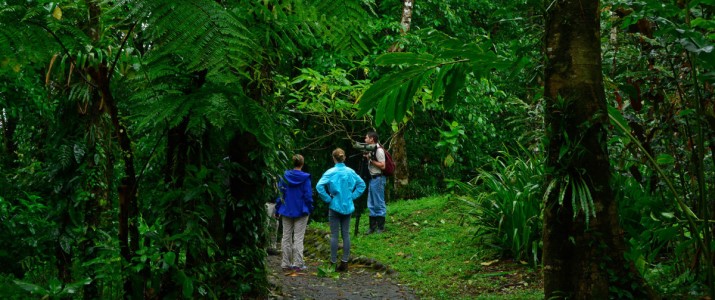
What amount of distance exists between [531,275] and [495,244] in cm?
124

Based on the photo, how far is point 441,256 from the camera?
32.1 feet

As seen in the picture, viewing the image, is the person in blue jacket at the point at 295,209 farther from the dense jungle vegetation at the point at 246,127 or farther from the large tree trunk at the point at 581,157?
the large tree trunk at the point at 581,157

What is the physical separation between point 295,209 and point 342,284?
134 cm

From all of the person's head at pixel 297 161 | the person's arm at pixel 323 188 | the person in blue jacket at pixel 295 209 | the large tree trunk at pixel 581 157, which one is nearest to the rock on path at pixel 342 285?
the person in blue jacket at pixel 295 209

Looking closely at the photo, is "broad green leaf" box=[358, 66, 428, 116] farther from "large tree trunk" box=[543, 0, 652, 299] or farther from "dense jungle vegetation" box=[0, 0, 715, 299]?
"large tree trunk" box=[543, 0, 652, 299]

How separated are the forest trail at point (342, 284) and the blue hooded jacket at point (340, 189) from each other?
102cm

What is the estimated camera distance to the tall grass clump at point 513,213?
8.05 metres

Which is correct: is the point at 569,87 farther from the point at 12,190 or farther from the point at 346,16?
the point at 12,190

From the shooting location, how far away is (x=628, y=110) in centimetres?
560

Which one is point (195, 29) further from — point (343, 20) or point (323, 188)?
point (323, 188)

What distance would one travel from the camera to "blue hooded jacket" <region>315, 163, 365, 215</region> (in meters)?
9.86

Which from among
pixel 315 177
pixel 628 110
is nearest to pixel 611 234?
pixel 628 110

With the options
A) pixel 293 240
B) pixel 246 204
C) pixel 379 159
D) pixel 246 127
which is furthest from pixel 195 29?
pixel 379 159

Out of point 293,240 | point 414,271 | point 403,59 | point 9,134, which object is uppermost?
point 9,134
